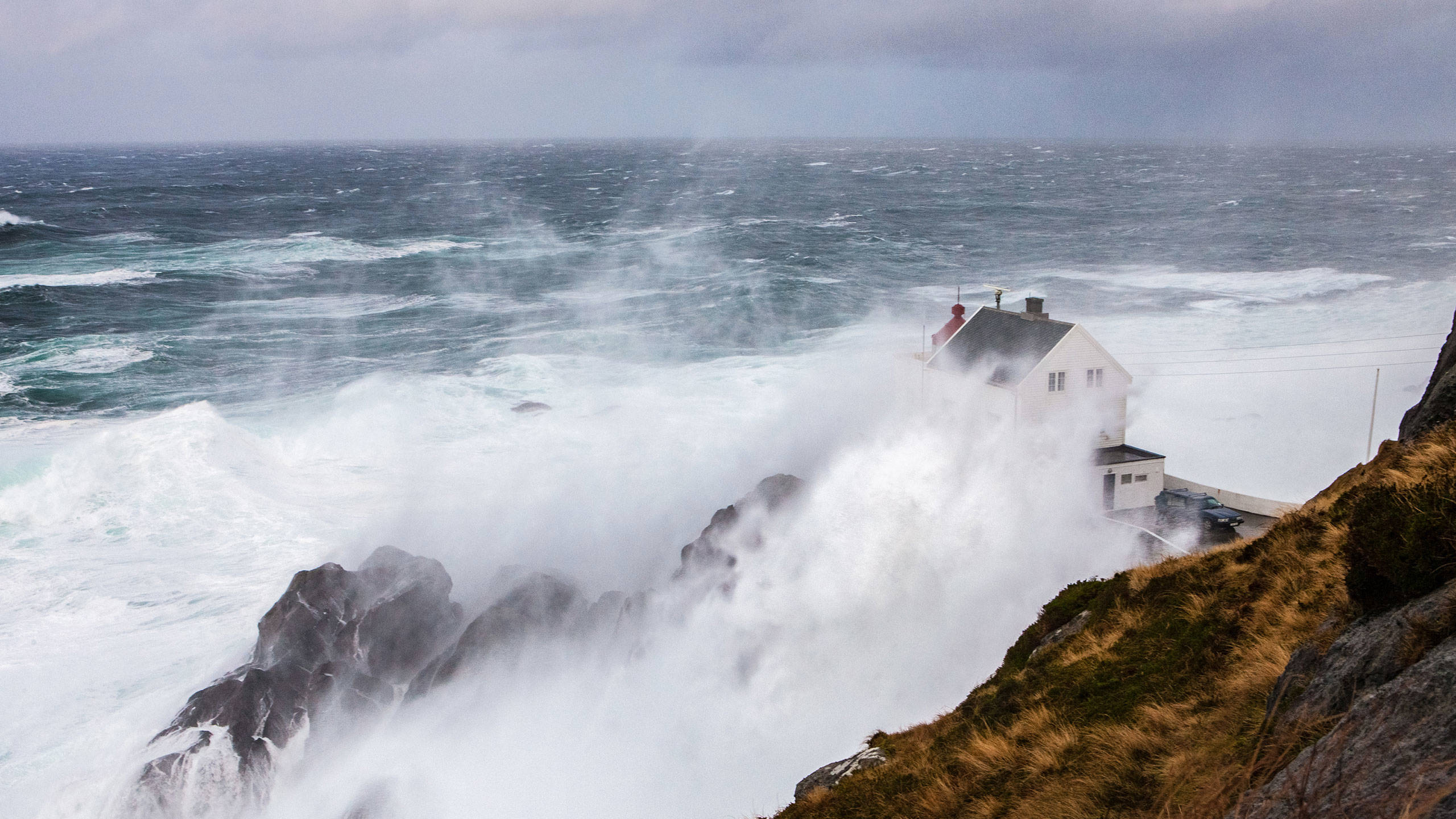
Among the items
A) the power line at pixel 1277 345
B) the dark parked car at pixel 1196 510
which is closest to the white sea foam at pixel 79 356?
the dark parked car at pixel 1196 510

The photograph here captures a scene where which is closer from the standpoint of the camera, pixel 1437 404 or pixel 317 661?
pixel 1437 404

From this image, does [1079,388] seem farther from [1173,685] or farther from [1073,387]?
[1173,685]

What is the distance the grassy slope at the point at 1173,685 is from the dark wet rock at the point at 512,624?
13.1 m

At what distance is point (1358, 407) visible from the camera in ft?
131

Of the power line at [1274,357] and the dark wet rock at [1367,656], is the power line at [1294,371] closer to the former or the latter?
the power line at [1274,357]

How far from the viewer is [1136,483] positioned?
27.2 metres

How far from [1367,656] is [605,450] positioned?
3393cm

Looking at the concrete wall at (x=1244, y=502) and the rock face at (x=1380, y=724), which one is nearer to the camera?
the rock face at (x=1380, y=724)

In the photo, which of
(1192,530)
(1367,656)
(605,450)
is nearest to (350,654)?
(605,450)

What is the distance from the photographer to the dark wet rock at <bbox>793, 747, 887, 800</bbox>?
11.3m

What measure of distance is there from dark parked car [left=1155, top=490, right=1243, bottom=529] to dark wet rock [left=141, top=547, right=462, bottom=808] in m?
18.2

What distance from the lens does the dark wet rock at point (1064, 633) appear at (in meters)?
13.1

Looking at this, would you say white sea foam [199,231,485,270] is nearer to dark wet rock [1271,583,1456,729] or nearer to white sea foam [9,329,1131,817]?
white sea foam [9,329,1131,817]

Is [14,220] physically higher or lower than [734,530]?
higher
